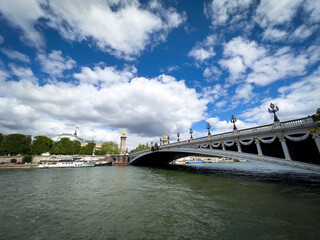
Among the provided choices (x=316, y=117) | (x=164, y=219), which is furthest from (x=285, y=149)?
(x=164, y=219)

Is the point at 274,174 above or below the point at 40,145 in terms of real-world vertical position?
below

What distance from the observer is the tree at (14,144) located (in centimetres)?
5512

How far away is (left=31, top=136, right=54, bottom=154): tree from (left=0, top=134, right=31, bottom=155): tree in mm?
2045

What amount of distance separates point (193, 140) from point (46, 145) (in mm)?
68886

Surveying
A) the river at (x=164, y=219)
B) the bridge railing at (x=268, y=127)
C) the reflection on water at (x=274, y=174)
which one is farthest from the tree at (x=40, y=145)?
the bridge railing at (x=268, y=127)

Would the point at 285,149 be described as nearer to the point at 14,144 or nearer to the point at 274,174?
the point at 274,174

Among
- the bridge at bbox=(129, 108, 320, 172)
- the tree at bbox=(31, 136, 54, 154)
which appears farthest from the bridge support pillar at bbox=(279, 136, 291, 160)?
the tree at bbox=(31, 136, 54, 154)

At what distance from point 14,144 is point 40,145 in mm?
8047

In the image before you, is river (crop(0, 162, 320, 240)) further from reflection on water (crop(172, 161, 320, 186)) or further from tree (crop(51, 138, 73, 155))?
tree (crop(51, 138, 73, 155))

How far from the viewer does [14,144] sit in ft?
185

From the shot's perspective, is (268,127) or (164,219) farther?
(268,127)

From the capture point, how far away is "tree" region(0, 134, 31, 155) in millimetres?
55125

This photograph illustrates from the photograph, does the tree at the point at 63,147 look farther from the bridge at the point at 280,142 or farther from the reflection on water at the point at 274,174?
the bridge at the point at 280,142

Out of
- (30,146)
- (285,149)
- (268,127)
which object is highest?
(30,146)
